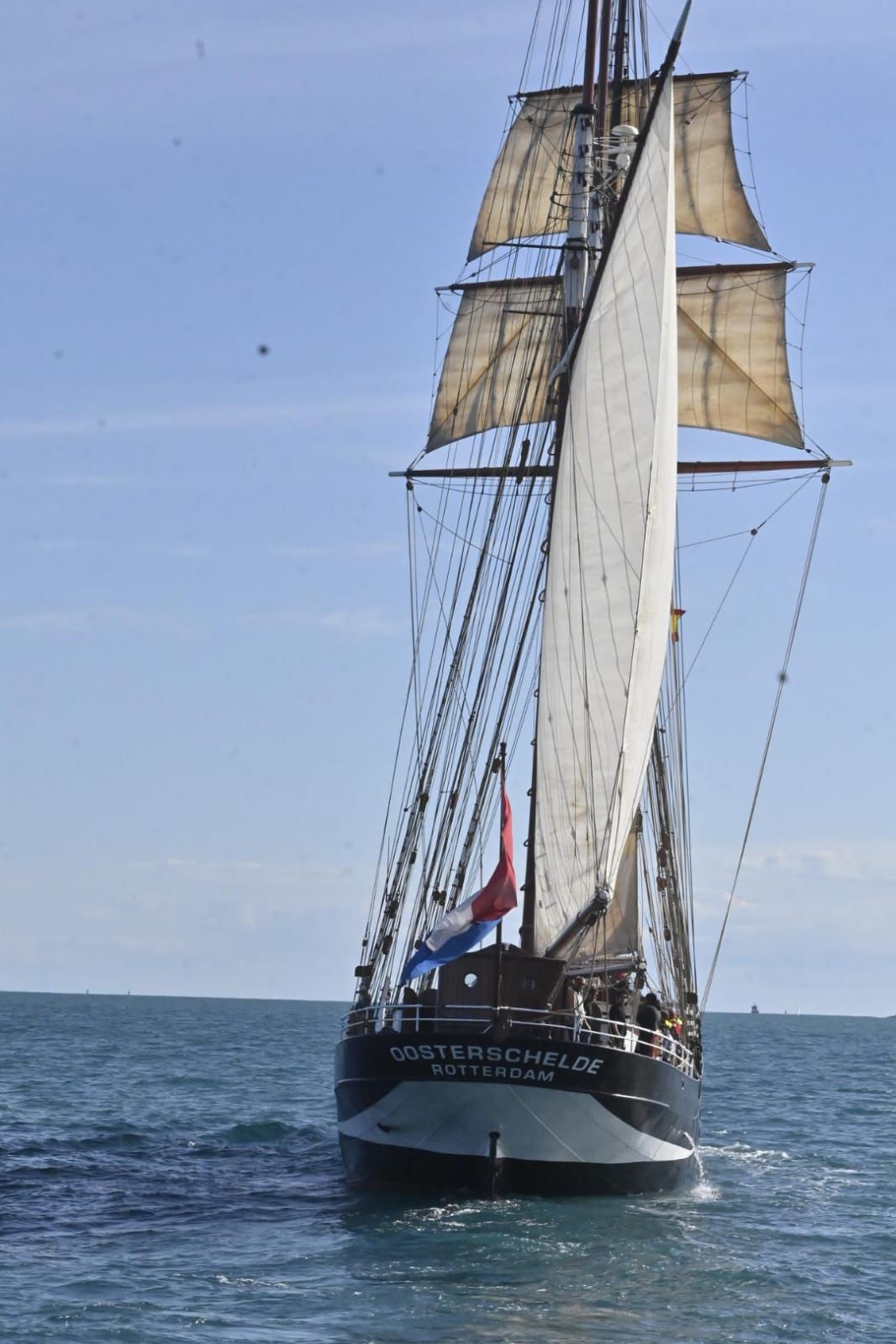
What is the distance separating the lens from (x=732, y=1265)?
1032 inches

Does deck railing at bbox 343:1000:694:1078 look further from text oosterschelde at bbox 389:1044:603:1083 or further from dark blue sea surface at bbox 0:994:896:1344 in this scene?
dark blue sea surface at bbox 0:994:896:1344

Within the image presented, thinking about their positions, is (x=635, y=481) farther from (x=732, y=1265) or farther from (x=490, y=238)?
(x=490, y=238)

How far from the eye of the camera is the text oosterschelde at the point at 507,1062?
92.9 feet

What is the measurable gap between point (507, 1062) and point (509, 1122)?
946 mm

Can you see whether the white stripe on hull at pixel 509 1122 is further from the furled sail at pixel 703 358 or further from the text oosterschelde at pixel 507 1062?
the furled sail at pixel 703 358

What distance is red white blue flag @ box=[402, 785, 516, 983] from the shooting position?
96.9ft

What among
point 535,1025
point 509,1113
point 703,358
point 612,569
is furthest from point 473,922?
point 703,358

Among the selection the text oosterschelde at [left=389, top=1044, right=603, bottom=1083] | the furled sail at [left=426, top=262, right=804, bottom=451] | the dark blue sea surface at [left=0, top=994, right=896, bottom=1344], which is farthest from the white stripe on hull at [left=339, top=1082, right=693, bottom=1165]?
the furled sail at [left=426, top=262, right=804, bottom=451]

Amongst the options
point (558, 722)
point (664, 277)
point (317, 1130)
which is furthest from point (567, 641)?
point (317, 1130)

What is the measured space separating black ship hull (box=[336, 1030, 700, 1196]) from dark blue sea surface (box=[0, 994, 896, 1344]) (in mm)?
519

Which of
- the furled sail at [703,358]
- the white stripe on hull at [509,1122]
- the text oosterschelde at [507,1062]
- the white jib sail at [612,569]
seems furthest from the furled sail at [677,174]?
the white stripe on hull at [509,1122]

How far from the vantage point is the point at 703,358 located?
157 ft

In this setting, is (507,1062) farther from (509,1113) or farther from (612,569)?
(612,569)

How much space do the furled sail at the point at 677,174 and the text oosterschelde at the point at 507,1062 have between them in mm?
25034
